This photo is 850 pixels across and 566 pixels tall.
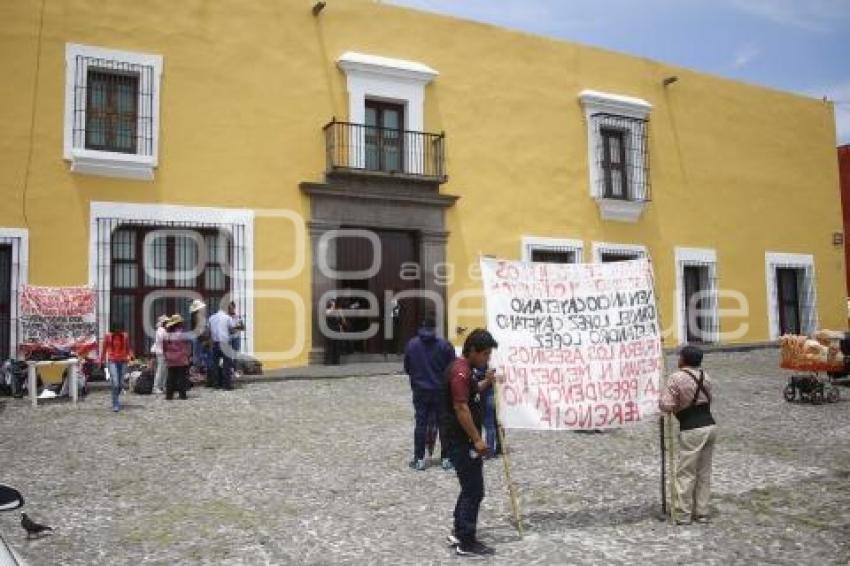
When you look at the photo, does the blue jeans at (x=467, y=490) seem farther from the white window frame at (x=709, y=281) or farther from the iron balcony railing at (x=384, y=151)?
the white window frame at (x=709, y=281)

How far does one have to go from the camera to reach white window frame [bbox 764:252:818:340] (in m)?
21.0

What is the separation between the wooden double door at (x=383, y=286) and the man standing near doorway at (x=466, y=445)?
10.3 m

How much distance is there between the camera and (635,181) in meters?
19.1

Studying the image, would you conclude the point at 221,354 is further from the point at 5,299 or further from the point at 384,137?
the point at 384,137

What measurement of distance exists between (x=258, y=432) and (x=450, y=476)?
2.93 metres

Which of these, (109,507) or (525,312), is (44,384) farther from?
(525,312)

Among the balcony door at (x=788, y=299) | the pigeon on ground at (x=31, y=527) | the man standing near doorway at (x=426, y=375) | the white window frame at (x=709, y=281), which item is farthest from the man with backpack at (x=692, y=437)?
the balcony door at (x=788, y=299)

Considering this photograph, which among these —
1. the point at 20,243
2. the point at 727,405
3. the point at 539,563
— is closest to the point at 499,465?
the point at 539,563

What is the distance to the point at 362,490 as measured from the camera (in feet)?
22.1

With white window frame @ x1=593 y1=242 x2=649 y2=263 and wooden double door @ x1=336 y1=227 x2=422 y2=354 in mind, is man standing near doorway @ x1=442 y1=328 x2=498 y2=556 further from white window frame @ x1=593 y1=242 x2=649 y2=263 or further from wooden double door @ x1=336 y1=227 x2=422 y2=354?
white window frame @ x1=593 y1=242 x2=649 y2=263

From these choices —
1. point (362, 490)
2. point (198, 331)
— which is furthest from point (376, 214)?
point (362, 490)

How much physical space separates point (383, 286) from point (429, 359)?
333 inches

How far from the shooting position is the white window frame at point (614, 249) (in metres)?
18.4

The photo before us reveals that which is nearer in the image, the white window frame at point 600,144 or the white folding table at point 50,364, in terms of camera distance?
the white folding table at point 50,364
